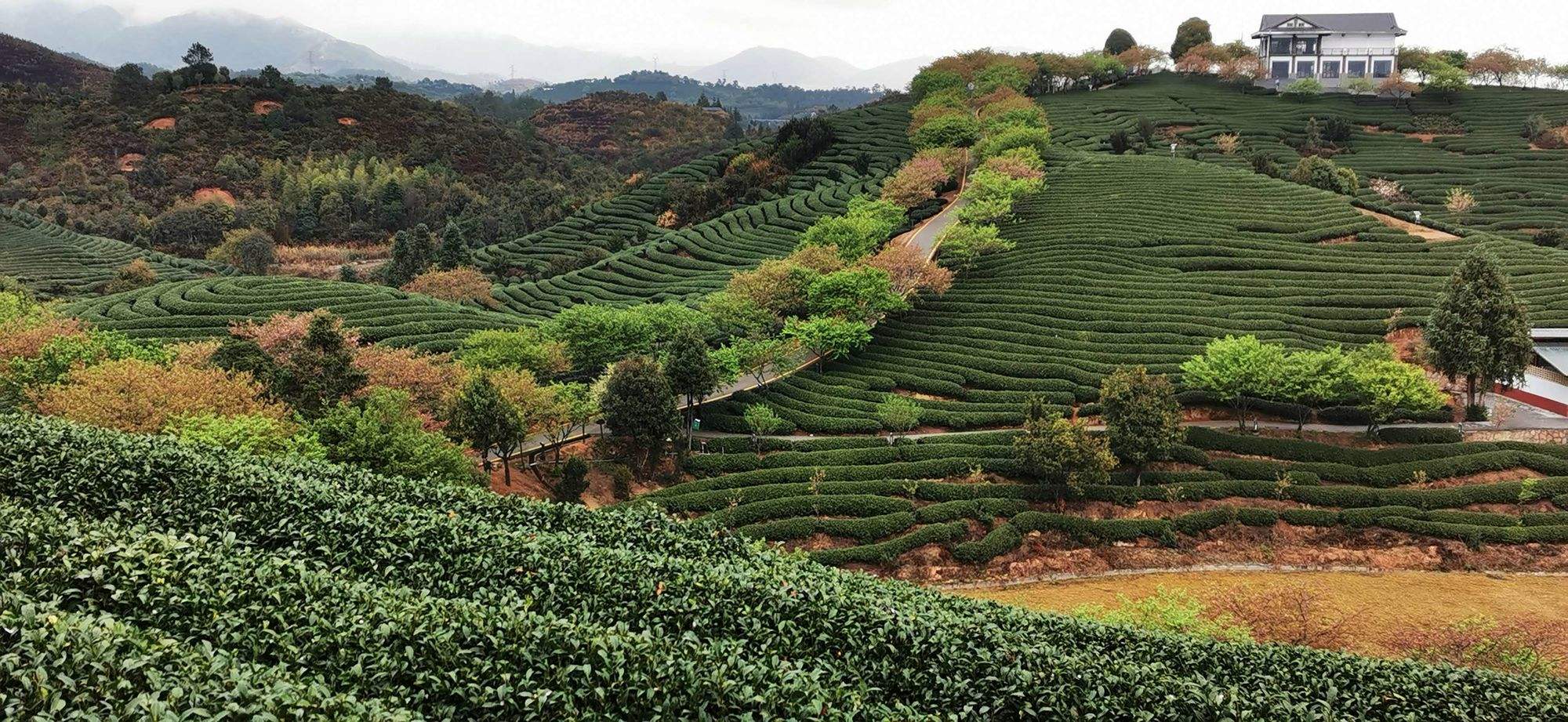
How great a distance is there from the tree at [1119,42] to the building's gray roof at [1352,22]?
1836 centimetres

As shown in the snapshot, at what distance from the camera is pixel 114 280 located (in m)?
60.3

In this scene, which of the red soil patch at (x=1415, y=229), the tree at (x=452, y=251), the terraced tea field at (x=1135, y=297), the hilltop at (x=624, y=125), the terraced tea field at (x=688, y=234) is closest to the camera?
the terraced tea field at (x=1135, y=297)

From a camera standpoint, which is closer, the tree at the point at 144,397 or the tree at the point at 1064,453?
the tree at the point at 144,397

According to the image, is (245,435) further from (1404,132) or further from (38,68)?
(38,68)

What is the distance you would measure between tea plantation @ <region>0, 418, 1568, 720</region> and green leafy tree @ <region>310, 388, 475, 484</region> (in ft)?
18.5

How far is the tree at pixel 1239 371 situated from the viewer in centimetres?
3114

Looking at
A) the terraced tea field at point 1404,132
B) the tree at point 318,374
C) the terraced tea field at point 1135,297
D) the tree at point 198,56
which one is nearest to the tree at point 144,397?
the tree at point 318,374

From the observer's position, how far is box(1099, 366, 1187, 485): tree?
29.0m

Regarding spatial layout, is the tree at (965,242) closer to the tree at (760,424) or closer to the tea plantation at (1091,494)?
the tea plantation at (1091,494)

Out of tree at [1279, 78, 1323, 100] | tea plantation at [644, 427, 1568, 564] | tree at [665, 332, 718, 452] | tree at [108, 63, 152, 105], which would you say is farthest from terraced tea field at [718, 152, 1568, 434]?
tree at [108, 63, 152, 105]

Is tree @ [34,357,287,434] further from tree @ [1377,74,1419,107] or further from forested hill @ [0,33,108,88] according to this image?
forested hill @ [0,33,108,88]

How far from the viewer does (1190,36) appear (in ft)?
354

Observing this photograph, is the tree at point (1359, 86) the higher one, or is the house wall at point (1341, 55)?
the house wall at point (1341, 55)

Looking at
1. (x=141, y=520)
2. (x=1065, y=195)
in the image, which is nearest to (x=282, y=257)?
(x=1065, y=195)
